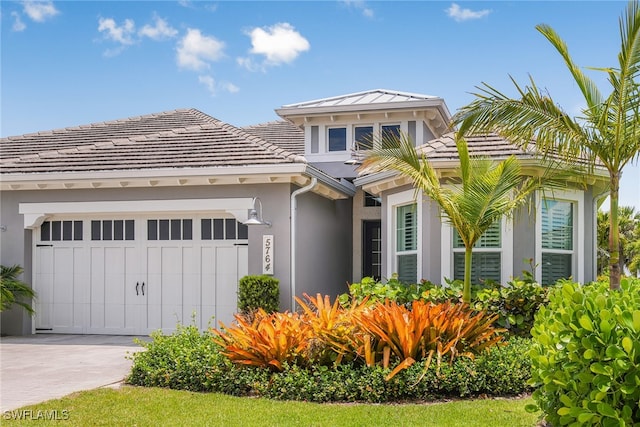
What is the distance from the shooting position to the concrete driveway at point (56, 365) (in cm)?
830

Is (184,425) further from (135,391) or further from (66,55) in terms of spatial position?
Answer: (66,55)

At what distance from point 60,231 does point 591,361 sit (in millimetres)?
11768

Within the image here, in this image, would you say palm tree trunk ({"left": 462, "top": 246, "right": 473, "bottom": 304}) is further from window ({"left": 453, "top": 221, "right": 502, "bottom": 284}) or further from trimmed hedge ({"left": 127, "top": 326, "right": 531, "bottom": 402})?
window ({"left": 453, "top": 221, "right": 502, "bottom": 284})

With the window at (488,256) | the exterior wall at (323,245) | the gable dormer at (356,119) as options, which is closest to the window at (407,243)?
the window at (488,256)

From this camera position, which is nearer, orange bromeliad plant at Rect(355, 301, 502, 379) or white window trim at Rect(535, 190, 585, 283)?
orange bromeliad plant at Rect(355, 301, 502, 379)

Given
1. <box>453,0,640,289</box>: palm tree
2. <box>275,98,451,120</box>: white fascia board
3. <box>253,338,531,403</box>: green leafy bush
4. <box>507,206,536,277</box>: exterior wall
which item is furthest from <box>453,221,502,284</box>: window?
<box>275,98,451,120</box>: white fascia board

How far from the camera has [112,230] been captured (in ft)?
45.7

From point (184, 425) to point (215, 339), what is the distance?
228 centimetres

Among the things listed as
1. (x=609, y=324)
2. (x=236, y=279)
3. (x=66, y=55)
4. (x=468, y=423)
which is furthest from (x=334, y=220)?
(x=609, y=324)

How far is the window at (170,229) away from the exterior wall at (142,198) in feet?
1.85

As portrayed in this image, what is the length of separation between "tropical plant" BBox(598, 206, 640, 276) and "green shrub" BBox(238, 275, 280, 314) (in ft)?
58.9

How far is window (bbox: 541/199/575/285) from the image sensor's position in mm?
11359

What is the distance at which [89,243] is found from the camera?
14008mm

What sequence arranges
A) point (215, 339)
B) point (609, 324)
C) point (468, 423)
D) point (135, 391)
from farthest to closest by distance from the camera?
point (215, 339) → point (135, 391) → point (468, 423) → point (609, 324)
